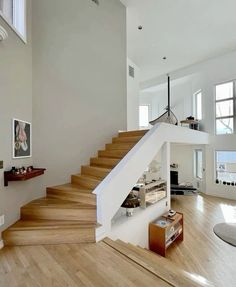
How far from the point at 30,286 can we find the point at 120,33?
229 inches

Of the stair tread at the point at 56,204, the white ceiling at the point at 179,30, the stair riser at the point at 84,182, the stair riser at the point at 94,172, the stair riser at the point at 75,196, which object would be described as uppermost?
the white ceiling at the point at 179,30

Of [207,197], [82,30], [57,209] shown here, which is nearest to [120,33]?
[82,30]

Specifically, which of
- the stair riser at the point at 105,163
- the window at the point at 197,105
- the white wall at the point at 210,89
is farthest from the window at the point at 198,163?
the stair riser at the point at 105,163

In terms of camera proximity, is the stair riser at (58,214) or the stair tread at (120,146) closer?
the stair riser at (58,214)

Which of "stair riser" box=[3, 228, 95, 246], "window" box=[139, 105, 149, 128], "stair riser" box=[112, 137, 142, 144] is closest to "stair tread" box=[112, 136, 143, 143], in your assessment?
"stair riser" box=[112, 137, 142, 144]

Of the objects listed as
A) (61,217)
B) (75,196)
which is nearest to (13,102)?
(75,196)

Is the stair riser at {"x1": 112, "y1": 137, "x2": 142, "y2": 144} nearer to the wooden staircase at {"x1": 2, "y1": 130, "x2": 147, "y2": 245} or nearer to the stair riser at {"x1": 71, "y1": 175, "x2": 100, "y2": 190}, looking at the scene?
the wooden staircase at {"x1": 2, "y1": 130, "x2": 147, "y2": 245}

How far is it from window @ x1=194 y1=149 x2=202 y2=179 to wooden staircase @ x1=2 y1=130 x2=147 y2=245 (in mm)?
6363

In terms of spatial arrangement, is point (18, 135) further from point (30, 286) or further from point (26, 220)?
point (30, 286)

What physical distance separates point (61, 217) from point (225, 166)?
704 centimetres

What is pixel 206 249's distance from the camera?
3.90 m

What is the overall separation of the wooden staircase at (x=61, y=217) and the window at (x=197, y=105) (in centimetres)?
662

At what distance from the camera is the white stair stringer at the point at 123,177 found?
2760 millimetres

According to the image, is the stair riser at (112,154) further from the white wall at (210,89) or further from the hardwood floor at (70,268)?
the white wall at (210,89)
